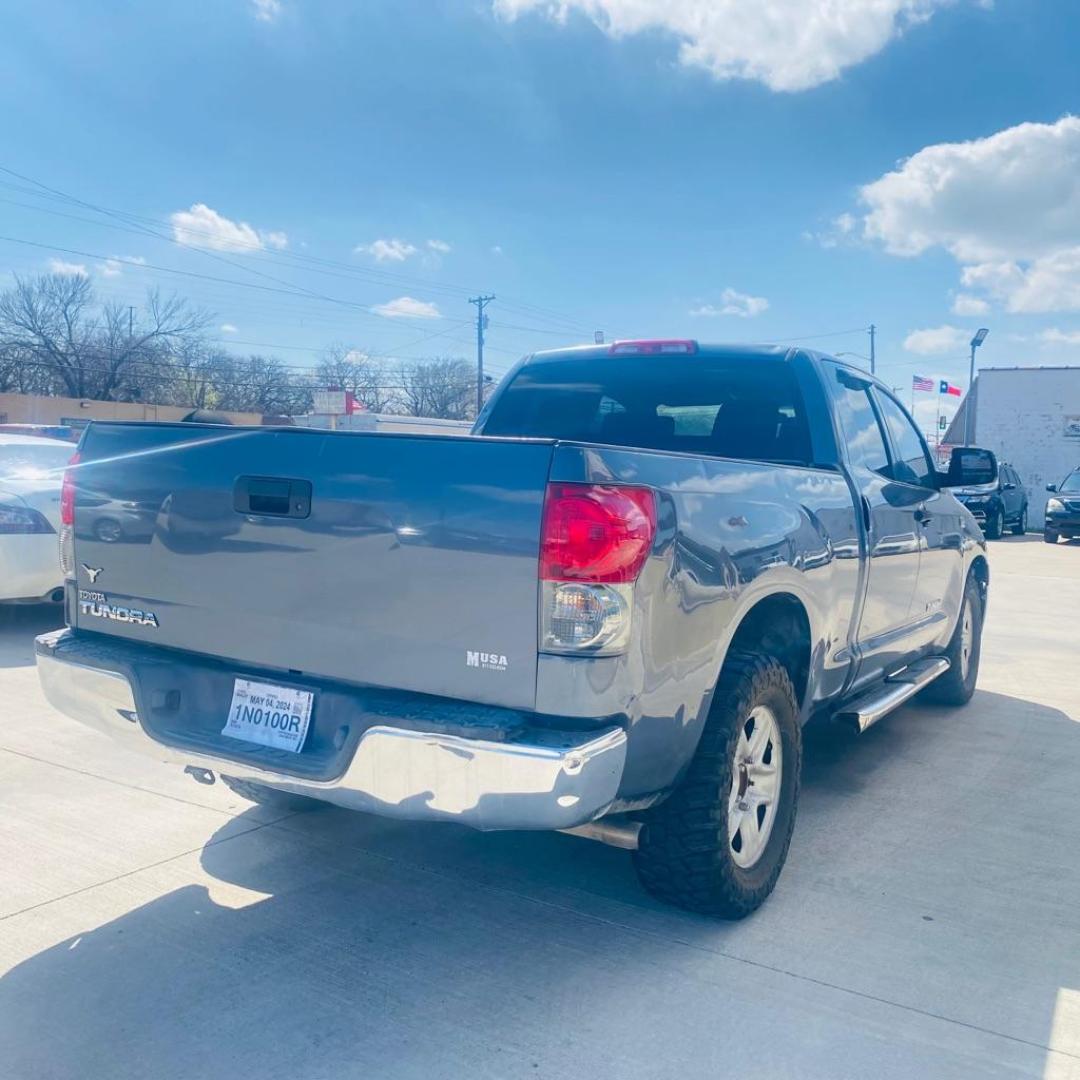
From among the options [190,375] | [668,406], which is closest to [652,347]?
[668,406]

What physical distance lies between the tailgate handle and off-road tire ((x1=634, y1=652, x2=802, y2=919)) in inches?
56.2

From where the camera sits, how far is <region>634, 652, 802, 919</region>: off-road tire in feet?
10.9

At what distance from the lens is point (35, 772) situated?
16.2 ft

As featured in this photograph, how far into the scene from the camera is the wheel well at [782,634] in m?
3.79

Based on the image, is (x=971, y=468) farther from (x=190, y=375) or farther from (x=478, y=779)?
(x=190, y=375)

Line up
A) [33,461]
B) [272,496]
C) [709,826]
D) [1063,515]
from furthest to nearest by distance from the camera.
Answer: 1. [1063,515]
2. [33,461]
3. [709,826]
4. [272,496]

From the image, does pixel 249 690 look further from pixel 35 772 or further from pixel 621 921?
pixel 35 772

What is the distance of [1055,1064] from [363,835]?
256 centimetres

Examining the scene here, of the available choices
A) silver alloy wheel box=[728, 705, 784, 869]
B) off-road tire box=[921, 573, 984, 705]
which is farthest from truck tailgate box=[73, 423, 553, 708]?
off-road tire box=[921, 573, 984, 705]

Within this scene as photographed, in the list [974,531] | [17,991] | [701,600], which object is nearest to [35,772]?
[17,991]

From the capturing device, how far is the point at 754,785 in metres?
3.69

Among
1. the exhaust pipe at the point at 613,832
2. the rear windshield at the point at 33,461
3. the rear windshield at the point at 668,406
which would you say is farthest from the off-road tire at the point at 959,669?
the rear windshield at the point at 33,461

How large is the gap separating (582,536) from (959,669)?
469 cm

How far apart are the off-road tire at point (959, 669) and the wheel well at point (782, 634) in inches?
105
